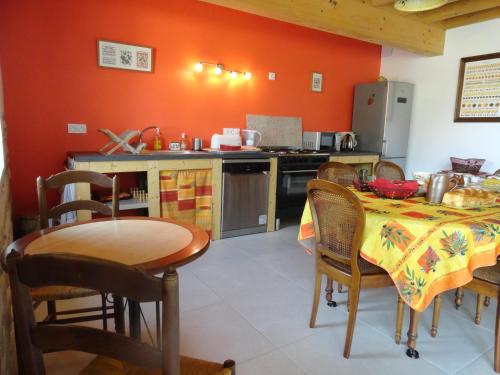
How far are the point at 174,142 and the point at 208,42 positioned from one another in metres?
1.19

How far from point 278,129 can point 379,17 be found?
5.61ft

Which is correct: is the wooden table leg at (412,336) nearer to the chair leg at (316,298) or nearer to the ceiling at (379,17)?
the chair leg at (316,298)

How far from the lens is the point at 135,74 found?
3557mm

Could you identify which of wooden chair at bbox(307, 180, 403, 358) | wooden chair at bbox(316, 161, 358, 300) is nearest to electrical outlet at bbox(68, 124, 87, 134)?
wooden chair at bbox(316, 161, 358, 300)

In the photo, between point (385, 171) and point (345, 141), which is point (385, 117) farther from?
point (385, 171)

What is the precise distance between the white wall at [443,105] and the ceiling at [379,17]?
164 millimetres

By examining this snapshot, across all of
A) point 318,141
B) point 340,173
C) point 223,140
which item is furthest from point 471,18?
point 223,140

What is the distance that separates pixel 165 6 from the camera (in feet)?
11.7

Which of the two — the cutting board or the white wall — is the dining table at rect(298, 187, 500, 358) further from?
the white wall

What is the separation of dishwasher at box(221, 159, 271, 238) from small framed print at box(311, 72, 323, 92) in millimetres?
1671

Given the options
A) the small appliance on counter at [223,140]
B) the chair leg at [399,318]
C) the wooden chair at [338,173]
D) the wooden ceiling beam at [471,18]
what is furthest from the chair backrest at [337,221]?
the wooden ceiling beam at [471,18]

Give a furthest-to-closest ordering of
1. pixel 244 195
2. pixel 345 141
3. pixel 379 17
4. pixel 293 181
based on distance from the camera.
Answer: pixel 345 141
pixel 293 181
pixel 379 17
pixel 244 195

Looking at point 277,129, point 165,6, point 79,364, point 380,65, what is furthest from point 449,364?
point 380,65

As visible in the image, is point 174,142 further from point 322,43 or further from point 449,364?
point 449,364
